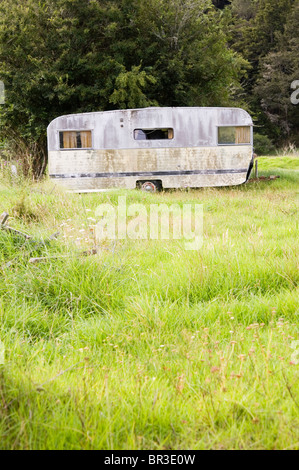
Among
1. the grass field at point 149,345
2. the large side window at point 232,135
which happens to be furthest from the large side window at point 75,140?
the grass field at point 149,345

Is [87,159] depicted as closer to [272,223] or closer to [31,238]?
[272,223]

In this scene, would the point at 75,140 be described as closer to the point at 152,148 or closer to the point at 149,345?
the point at 152,148

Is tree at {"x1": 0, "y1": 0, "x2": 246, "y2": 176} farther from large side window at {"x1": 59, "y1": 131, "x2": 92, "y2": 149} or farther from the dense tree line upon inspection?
large side window at {"x1": 59, "y1": 131, "x2": 92, "y2": 149}

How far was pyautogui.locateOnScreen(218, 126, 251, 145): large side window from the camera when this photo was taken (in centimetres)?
1338

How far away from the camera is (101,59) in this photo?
55.0 ft

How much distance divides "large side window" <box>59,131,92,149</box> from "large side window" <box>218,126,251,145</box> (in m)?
4.31

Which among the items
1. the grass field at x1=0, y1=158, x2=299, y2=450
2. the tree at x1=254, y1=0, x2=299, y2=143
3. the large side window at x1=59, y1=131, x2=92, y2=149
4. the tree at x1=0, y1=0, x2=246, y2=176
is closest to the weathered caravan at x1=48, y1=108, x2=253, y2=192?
the large side window at x1=59, y1=131, x2=92, y2=149

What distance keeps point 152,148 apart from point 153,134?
1.58 ft

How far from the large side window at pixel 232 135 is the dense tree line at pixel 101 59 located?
156 inches

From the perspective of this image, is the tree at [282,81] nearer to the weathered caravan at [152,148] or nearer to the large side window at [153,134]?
the weathered caravan at [152,148]

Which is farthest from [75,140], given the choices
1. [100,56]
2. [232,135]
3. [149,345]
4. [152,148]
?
[149,345]
